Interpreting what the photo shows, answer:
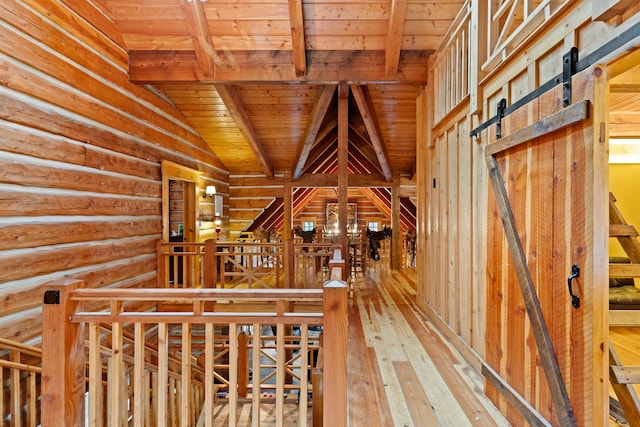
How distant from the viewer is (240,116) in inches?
208

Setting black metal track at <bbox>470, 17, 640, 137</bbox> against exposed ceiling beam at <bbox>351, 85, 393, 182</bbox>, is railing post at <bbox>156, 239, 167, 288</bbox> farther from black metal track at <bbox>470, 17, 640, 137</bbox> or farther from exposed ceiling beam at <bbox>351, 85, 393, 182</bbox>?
black metal track at <bbox>470, 17, 640, 137</bbox>

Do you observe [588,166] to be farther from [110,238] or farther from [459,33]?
[110,238]

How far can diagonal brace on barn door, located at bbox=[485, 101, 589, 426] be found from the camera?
152cm

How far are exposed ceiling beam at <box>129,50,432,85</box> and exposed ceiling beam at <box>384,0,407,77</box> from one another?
0.13 m

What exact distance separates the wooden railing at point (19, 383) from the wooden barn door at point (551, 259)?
3.40 metres

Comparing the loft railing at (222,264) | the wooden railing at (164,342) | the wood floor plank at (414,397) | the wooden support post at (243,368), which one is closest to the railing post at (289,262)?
the loft railing at (222,264)

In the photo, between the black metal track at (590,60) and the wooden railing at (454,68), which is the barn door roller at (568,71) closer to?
the black metal track at (590,60)

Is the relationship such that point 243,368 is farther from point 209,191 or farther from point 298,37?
point 298,37

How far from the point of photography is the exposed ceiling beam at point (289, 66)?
161 inches

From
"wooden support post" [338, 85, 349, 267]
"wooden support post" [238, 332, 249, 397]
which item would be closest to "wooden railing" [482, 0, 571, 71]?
"wooden support post" [338, 85, 349, 267]

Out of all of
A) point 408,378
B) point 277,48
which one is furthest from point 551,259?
point 277,48

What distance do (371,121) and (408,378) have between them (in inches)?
173

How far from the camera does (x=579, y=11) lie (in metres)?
1.54

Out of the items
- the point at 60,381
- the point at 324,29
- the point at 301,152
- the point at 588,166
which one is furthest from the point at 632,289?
the point at 301,152
